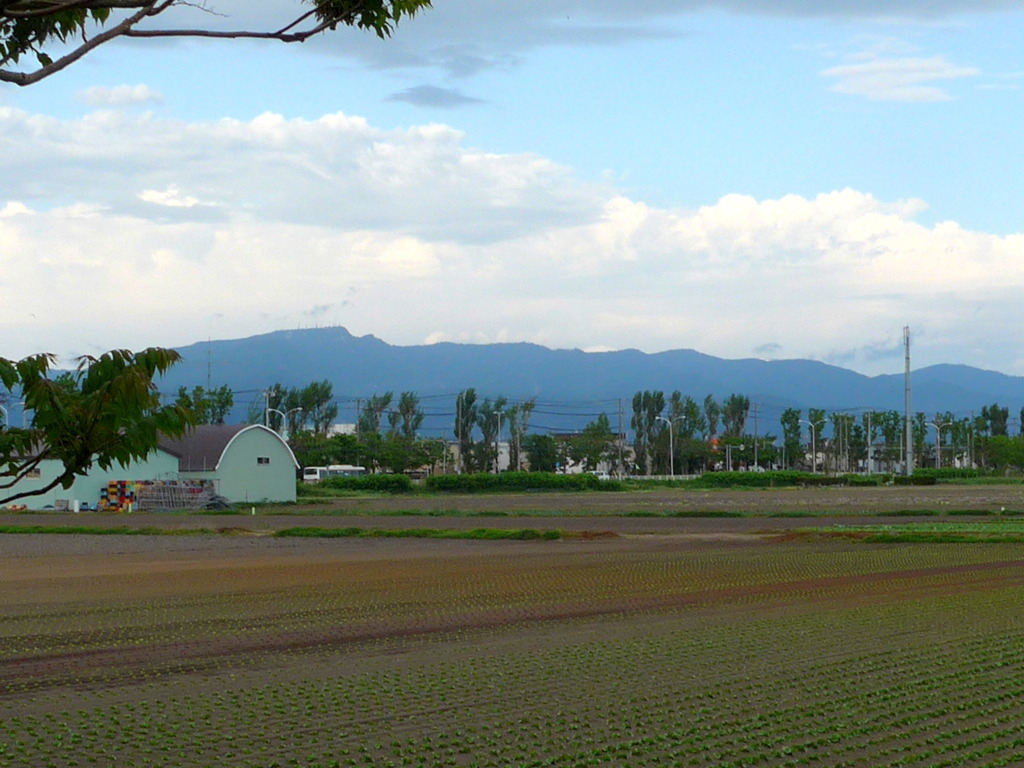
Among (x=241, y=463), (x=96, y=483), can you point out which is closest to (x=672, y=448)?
(x=241, y=463)

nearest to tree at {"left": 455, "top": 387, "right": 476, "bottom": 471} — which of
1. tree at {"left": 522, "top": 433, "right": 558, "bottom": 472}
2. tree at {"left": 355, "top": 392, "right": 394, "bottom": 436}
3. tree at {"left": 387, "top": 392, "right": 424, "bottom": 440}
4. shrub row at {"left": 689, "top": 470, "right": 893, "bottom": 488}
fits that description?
tree at {"left": 387, "top": 392, "right": 424, "bottom": 440}

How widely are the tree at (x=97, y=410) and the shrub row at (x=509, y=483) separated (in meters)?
88.1

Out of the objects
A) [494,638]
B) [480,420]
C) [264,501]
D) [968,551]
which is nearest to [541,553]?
[968,551]

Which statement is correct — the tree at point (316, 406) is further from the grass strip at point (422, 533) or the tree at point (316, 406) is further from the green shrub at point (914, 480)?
the grass strip at point (422, 533)

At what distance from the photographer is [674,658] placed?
13727 millimetres

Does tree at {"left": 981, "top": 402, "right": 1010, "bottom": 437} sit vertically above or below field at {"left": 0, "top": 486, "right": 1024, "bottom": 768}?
above

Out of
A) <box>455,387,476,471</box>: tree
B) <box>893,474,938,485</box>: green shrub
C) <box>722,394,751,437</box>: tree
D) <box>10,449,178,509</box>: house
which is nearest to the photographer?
<box>10,449,178,509</box>: house

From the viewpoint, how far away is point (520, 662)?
13633 mm

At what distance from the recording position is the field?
9461mm

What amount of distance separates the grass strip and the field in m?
10.0

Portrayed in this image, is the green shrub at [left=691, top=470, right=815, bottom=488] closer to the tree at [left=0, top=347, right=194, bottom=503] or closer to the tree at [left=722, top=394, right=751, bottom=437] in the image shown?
the tree at [left=722, top=394, right=751, bottom=437]

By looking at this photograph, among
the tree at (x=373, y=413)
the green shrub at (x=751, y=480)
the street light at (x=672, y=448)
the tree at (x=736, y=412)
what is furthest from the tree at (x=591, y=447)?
the green shrub at (x=751, y=480)

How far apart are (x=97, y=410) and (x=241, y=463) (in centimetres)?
6346

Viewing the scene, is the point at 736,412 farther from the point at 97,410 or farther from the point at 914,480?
the point at 97,410
